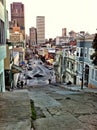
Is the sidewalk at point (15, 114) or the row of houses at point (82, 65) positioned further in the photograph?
the row of houses at point (82, 65)

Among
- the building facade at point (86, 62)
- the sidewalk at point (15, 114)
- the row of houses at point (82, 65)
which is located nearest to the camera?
the sidewalk at point (15, 114)

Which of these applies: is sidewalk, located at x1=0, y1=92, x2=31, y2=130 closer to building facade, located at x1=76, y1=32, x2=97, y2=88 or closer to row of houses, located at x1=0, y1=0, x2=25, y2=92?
row of houses, located at x1=0, y1=0, x2=25, y2=92

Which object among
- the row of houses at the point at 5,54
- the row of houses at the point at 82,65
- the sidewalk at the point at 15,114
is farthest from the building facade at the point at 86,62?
the sidewalk at the point at 15,114

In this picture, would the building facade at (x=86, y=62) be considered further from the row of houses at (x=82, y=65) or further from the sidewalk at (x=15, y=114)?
the sidewalk at (x=15, y=114)

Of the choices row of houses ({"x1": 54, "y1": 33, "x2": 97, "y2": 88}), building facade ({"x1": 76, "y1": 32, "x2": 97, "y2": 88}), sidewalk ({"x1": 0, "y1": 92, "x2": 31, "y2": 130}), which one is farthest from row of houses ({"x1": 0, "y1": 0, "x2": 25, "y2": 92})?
building facade ({"x1": 76, "y1": 32, "x2": 97, "y2": 88})

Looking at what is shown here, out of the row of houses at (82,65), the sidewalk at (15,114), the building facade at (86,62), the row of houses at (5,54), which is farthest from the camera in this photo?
the row of houses at (82,65)

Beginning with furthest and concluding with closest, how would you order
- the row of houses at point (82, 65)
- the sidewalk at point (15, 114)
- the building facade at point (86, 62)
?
the row of houses at point (82, 65) < the building facade at point (86, 62) < the sidewalk at point (15, 114)

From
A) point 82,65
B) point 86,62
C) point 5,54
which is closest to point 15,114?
point 5,54

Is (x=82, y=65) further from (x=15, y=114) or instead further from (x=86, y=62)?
(x=15, y=114)

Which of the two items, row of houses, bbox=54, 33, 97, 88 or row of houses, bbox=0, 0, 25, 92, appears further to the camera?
row of houses, bbox=54, 33, 97, 88

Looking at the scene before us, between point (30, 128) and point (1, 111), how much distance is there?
8.01 ft

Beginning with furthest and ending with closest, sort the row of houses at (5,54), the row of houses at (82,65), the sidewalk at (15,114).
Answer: the row of houses at (82,65) < the row of houses at (5,54) < the sidewalk at (15,114)

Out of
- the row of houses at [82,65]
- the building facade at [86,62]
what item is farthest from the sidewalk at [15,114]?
the building facade at [86,62]

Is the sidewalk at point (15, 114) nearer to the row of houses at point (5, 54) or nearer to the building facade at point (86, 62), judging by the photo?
the row of houses at point (5, 54)
